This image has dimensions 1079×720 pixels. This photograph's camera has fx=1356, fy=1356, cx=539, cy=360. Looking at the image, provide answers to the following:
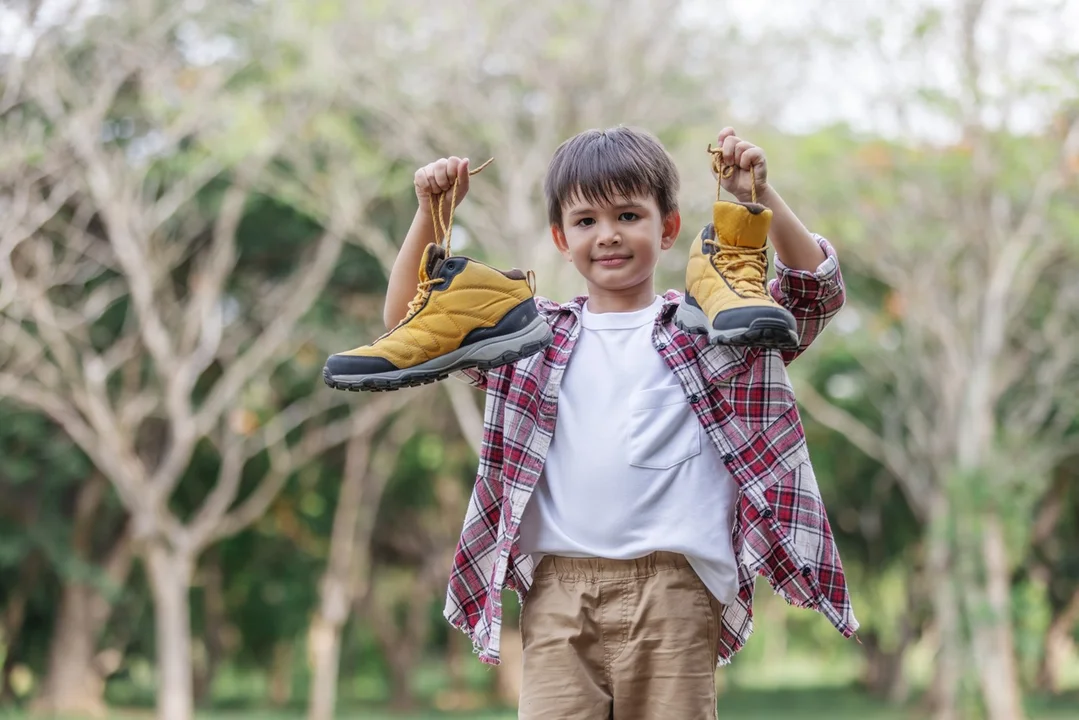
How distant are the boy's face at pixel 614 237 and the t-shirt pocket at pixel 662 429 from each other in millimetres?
208

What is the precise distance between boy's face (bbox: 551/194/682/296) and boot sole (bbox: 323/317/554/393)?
0.14 metres

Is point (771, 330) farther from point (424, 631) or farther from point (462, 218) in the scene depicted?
point (424, 631)

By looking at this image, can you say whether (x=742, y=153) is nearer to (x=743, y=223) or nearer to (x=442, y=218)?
(x=743, y=223)

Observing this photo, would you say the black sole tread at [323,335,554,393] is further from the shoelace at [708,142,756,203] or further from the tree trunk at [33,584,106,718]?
the tree trunk at [33,584,106,718]

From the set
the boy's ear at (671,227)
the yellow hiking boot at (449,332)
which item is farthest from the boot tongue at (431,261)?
the boy's ear at (671,227)

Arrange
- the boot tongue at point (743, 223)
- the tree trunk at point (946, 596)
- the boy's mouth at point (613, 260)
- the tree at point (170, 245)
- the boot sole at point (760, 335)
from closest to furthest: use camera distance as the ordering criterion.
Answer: the boot sole at point (760, 335) → the boot tongue at point (743, 223) → the boy's mouth at point (613, 260) → the tree at point (170, 245) → the tree trunk at point (946, 596)

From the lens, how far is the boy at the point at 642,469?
7.27 ft

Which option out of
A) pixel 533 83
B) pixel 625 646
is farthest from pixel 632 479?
pixel 533 83

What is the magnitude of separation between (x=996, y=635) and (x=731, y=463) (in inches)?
412

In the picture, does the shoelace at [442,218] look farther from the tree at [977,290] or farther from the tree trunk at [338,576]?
the tree trunk at [338,576]

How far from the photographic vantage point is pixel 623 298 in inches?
94.7

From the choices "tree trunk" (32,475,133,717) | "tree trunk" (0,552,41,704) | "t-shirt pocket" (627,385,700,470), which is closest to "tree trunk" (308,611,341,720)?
"tree trunk" (32,475,133,717)

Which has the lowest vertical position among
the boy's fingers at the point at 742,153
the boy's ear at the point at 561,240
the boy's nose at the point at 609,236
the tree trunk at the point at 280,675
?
the tree trunk at the point at 280,675

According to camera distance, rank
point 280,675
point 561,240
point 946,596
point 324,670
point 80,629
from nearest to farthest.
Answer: point 561,240 < point 946,596 < point 324,670 < point 80,629 < point 280,675
